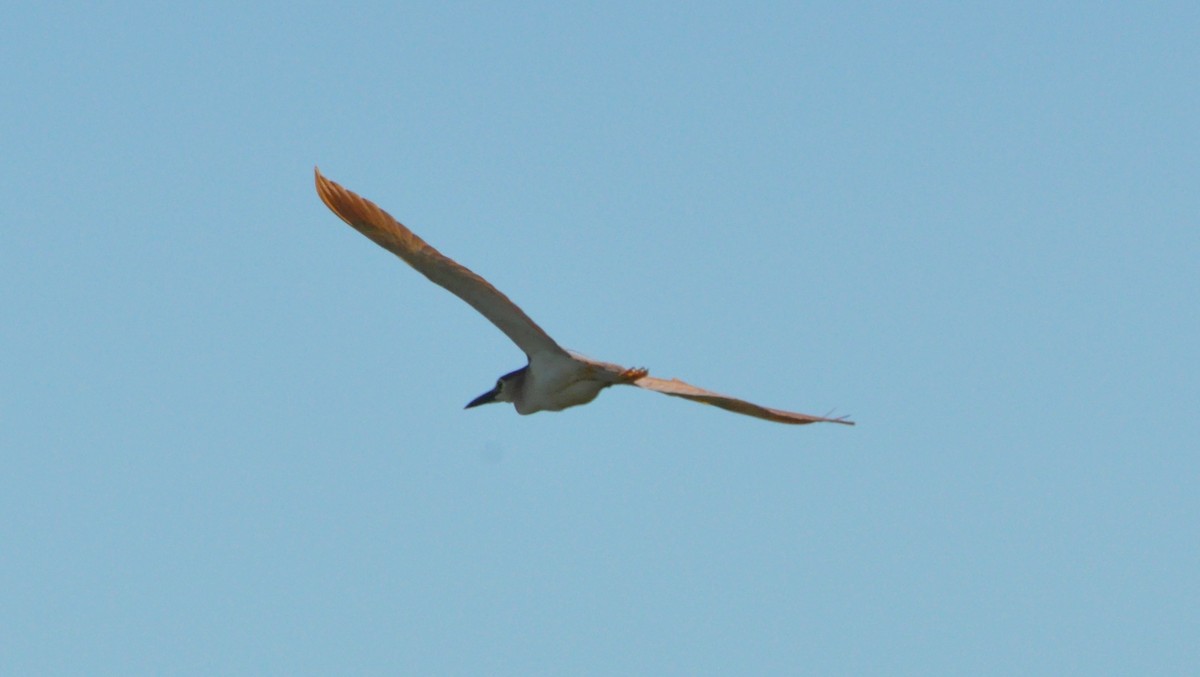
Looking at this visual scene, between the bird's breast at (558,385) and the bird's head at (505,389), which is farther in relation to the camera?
the bird's head at (505,389)

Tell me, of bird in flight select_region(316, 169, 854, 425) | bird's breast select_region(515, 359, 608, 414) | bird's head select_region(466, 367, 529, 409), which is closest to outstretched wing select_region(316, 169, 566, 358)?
bird in flight select_region(316, 169, 854, 425)

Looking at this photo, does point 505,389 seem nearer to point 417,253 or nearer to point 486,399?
point 486,399

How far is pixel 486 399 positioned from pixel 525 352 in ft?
5.29

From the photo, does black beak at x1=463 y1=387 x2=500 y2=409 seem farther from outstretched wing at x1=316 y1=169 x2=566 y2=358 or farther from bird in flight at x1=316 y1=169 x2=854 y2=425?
outstretched wing at x1=316 y1=169 x2=566 y2=358

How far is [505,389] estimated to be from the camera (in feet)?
66.7

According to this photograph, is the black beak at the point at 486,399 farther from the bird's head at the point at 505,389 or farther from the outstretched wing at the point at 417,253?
the outstretched wing at the point at 417,253

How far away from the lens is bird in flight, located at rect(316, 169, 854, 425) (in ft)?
59.0

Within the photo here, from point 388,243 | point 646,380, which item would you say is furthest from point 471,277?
point 646,380

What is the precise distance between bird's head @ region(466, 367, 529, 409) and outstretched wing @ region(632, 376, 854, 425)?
122 cm

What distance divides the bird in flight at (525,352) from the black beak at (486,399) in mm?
20

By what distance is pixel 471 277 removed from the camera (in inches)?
704

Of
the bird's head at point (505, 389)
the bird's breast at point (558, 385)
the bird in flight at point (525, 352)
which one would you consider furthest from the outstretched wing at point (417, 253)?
the bird's head at point (505, 389)

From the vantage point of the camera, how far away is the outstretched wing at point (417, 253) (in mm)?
17859

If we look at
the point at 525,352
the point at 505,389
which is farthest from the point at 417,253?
the point at 505,389
